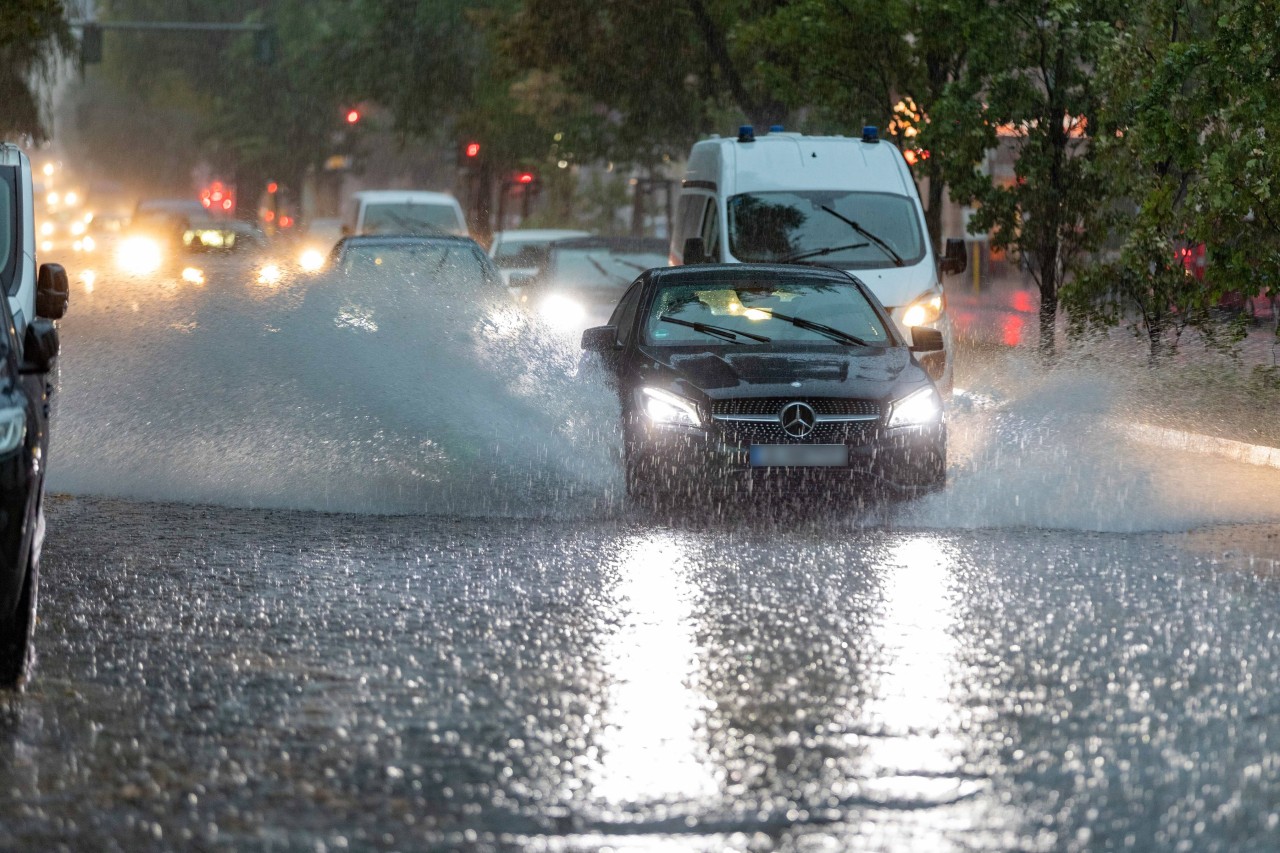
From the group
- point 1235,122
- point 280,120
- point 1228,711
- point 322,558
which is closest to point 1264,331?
point 1235,122

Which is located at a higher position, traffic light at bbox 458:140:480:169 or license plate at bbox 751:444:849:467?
license plate at bbox 751:444:849:467

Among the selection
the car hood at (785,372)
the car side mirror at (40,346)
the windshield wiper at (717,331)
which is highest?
the car side mirror at (40,346)

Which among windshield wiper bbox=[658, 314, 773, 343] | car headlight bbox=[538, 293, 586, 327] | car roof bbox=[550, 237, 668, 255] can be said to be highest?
windshield wiper bbox=[658, 314, 773, 343]

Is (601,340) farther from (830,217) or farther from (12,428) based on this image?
(12,428)

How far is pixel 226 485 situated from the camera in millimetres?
11977

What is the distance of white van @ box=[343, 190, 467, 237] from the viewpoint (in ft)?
105

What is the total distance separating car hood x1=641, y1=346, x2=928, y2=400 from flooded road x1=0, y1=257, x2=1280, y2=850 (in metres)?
0.62

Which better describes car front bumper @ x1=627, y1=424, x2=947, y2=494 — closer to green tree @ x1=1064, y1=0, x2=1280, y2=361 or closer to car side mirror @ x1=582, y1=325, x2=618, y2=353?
car side mirror @ x1=582, y1=325, x2=618, y2=353

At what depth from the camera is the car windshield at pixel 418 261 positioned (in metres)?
17.9

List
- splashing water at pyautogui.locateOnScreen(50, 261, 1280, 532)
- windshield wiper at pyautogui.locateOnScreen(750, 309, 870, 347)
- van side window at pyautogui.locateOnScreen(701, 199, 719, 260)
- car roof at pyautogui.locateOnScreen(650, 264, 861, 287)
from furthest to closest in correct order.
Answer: van side window at pyautogui.locateOnScreen(701, 199, 719, 260) → car roof at pyautogui.locateOnScreen(650, 264, 861, 287) → windshield wiper at pyautogui.locateOnScreen(750, 309, 870, 347) → splashing water at pyautogui.locateOnScreen(50, 261, 1280, 532)

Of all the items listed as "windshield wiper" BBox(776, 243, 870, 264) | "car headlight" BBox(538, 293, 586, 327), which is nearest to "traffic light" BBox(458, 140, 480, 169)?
"car headlight" BBox(538, 293, 586, 327)

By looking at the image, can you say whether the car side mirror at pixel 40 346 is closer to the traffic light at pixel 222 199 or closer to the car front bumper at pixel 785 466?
the car front bumper at pixel 785 466

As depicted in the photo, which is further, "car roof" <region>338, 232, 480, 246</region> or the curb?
"car roof" <region>338, 232, 480, 246</region>

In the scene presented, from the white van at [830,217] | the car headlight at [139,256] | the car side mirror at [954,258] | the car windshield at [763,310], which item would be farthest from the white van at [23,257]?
the car headlight at [139,256]
